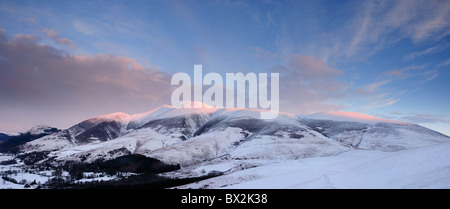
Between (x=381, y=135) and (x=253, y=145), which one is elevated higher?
(x=381, y=135)

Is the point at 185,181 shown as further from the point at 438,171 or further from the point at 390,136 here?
the point at 390,136

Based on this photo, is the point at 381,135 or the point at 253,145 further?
the point at 381,135

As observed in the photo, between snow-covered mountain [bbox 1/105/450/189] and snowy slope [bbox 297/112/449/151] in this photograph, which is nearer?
snow-covered mountain [bbox 1/105/450/189]

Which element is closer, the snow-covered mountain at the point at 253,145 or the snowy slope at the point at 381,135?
the snow-covered mountain at the point at 253,145

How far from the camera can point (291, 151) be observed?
114438 millimetres
